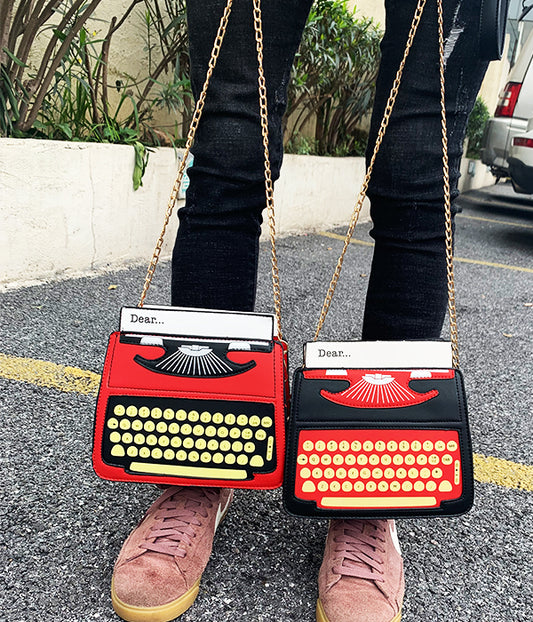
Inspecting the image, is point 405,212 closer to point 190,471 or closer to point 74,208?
point 190,471

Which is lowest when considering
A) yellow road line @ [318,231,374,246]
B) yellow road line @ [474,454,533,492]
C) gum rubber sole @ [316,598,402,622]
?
yellow road line @ [318,231,374,246]

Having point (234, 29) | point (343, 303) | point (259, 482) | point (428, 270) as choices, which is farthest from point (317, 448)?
point (343, 303)

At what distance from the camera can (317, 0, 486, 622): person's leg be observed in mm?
996

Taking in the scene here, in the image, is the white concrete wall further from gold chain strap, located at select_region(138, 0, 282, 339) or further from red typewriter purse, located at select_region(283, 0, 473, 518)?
red typewriter purse, located at select_region(283, 0, 473, 518)

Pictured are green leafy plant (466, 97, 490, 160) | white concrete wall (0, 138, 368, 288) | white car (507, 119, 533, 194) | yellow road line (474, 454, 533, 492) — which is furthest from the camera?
green leafy plant (466, 97, 490, 160)

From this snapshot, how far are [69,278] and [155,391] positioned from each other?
194 cm

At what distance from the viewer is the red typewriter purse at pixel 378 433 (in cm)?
94

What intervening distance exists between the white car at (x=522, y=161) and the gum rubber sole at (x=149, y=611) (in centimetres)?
528

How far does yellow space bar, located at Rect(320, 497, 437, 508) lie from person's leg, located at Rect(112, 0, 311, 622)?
0.24 m

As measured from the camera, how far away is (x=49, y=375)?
1746mm

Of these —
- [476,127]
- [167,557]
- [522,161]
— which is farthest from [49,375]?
[476,127]

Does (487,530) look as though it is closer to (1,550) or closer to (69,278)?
(1,550)

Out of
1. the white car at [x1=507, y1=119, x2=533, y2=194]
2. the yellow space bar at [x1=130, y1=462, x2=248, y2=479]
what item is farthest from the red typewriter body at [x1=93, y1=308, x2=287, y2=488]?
the white car at [x1=507, y1=119, x2=533, y2=194]

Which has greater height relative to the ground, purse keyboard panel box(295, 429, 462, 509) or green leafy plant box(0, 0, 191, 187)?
green leafy plant box(0, 0, 191, 187)
